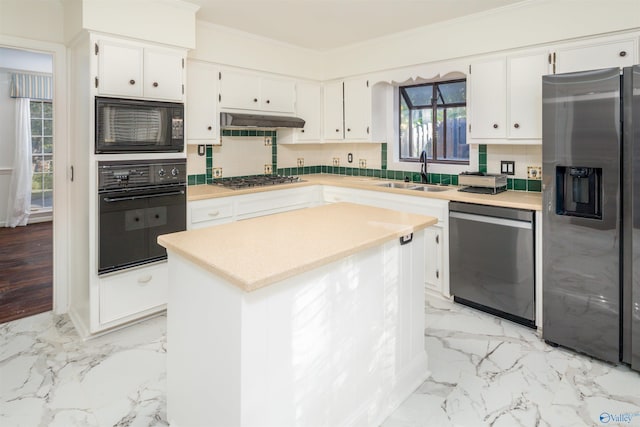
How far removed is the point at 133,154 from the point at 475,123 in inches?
106

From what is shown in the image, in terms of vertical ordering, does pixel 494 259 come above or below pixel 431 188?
below

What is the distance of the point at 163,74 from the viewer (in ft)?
9.47

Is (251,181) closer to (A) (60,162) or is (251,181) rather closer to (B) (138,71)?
(B) (138,71)

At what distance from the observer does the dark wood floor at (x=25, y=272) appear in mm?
3260

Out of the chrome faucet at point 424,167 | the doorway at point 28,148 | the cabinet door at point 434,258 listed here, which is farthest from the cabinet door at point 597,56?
the doorway at point 28,148

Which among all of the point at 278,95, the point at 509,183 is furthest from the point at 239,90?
the point at 509,183

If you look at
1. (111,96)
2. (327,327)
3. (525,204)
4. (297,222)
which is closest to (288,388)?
(327,327)

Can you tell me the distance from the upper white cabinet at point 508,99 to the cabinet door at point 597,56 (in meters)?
0.12

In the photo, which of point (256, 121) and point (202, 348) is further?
point (256, 121)

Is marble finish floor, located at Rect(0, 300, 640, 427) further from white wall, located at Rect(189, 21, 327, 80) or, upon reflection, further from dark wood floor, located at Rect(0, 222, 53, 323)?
white wall, located at Rect(189, 21, 327, 80)

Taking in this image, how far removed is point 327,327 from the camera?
1.62 meters

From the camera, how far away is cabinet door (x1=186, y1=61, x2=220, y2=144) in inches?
134

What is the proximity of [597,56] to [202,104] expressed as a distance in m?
3.03

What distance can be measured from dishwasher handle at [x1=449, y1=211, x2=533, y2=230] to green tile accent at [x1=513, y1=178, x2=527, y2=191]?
2.40ft
